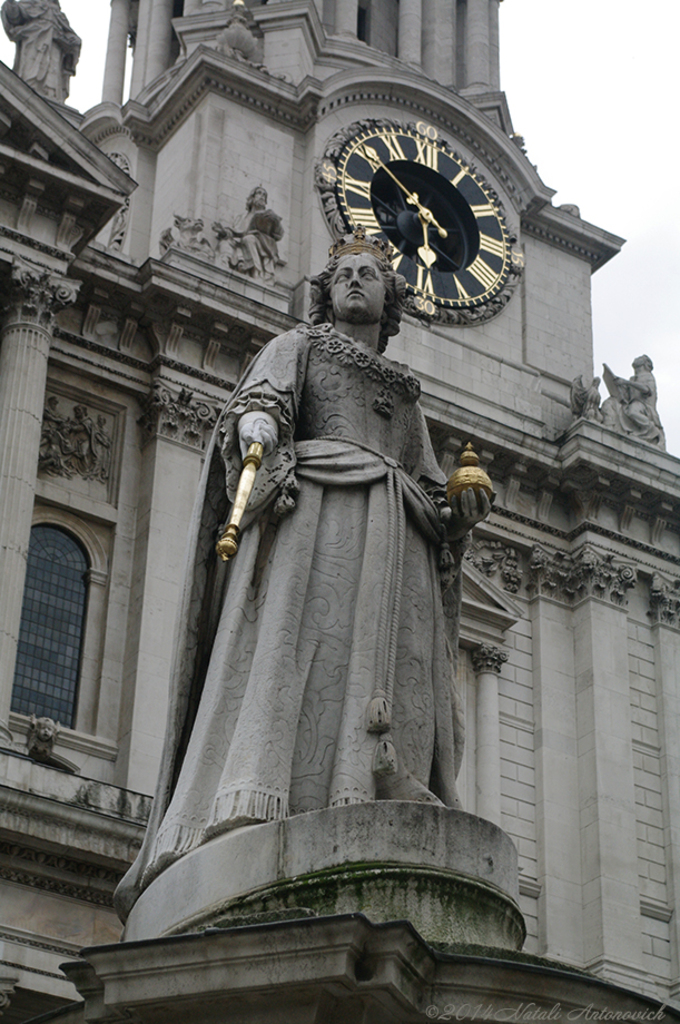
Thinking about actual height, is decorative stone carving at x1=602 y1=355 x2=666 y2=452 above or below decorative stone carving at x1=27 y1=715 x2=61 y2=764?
above

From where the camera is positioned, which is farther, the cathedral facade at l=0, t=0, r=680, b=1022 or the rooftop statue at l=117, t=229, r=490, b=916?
the cathedral facade at l=0, t=0, r=680, b=1022

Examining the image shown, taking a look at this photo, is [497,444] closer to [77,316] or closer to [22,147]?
[77,316]

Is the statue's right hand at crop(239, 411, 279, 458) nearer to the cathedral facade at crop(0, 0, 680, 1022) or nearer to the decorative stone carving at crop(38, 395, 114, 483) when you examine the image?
the cathedral facade at crop(0, 0, 680, 1022)

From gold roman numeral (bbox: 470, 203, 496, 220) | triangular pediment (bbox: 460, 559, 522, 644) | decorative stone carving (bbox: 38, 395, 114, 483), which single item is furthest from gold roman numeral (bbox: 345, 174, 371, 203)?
decorative stone carving (bbox: 38, 395, 114, 483)

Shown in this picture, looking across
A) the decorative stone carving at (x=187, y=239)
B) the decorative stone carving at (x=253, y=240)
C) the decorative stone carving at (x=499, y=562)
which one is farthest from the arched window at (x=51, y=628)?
the decorative stone carving at (x=499, y=562)

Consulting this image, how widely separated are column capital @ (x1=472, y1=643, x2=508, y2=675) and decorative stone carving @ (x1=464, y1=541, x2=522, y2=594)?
1.17 meters

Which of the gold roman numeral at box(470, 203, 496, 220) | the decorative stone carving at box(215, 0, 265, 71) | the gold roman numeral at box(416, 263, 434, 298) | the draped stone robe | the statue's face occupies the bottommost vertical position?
the draped stone robe

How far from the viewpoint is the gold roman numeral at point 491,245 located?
2739 centimetres

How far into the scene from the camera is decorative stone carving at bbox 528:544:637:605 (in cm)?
2447

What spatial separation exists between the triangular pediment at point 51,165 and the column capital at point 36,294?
0.64 meters

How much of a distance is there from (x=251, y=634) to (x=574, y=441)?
699 inches

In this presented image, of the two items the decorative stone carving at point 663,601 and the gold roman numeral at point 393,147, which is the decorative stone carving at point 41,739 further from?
the gold roman numeral at point 393,147

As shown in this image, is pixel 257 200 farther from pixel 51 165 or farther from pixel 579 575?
pixel 579 575

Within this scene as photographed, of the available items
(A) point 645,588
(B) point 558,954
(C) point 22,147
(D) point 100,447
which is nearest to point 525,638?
(A) point 645,588
